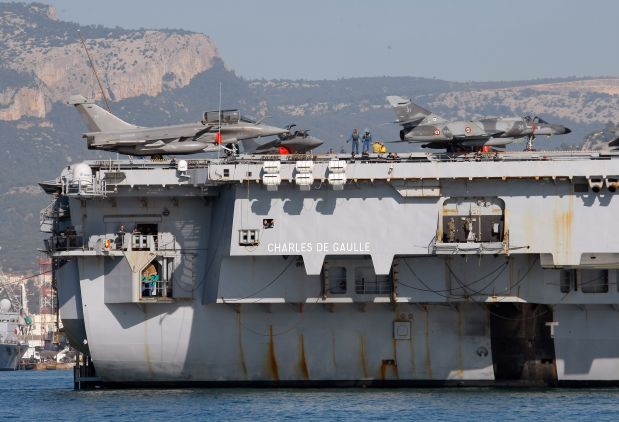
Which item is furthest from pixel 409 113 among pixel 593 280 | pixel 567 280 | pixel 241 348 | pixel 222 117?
pixel 241 348

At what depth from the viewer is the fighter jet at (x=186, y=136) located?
4888 cm

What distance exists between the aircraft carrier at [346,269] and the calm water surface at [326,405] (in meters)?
0.99

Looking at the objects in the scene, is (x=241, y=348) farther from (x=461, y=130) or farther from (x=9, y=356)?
(x=9, y=356)

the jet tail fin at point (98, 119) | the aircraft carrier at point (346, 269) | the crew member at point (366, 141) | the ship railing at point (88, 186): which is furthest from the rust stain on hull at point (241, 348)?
the jet tail fin at point (98, 119)

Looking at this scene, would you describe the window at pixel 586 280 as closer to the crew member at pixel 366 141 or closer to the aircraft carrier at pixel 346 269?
the aircraft carrier at pixel 346 269

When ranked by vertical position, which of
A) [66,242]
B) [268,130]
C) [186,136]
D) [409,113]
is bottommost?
[66,242]

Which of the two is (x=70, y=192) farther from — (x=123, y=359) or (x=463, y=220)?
(x=463, y=220)

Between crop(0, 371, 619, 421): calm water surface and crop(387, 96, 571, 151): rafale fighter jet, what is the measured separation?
8526 millimetres

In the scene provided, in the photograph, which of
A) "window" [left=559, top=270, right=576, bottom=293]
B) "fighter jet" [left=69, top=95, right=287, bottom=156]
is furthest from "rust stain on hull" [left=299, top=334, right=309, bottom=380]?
"fighter jet" [left=69, top=95, right=287, bottom=156]

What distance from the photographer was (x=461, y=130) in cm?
4588

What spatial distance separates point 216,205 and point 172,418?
8496mm

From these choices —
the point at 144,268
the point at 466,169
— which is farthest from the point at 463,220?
the point at 144,268

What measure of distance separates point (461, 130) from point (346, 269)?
6.86 meters

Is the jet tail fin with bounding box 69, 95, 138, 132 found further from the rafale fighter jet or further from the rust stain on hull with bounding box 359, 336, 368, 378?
the rust stain on hull with bounding box 359, 336, 368, 378
